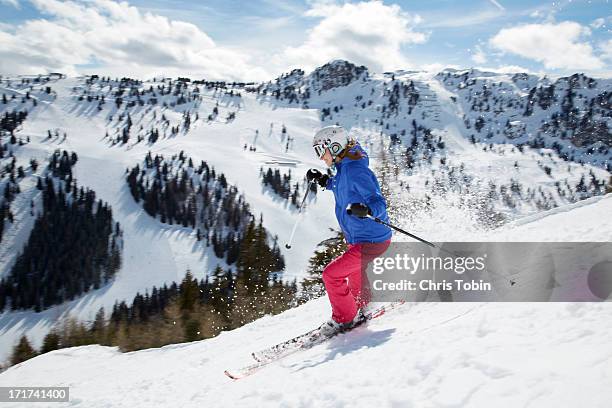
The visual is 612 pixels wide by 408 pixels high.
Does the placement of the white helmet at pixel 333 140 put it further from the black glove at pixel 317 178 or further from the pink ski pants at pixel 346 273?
the pink ski pants at pixel 346 273

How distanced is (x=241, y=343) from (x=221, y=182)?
172709 mm

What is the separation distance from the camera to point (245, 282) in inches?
1166

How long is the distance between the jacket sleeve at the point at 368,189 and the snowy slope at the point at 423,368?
5.66 ft

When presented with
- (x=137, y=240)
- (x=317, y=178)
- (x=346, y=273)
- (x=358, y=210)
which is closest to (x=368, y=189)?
(x=358, y=210)

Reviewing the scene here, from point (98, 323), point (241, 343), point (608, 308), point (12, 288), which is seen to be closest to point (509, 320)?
point (608, 308)

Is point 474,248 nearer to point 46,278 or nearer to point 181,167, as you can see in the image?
point 46,278

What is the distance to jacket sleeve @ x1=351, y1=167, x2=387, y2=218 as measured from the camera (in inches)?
240

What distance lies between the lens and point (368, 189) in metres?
6.14

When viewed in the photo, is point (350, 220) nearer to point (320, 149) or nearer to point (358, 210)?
point (358, 210)

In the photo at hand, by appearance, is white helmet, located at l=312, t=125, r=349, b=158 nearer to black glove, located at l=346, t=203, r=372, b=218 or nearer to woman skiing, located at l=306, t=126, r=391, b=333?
woman skiing, located at l=306, t=126, r=391, b=333

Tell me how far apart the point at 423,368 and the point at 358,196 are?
2876mm

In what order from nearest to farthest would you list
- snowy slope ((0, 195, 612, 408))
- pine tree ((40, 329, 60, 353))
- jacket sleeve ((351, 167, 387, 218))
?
snowy slope ((0, 195, 612, 408)), jacket sleeve ((351, 167, 387, 218)), pine tree ((40, 329, 60, 353))

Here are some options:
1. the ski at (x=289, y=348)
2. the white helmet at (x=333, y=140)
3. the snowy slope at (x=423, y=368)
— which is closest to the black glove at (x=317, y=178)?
the white helmet at (x=333, y=140)

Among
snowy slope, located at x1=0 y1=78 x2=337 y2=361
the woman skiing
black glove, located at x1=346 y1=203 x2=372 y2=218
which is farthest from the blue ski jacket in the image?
snowy slope, located at x1=0 y1=78 x2=337 y2=361
